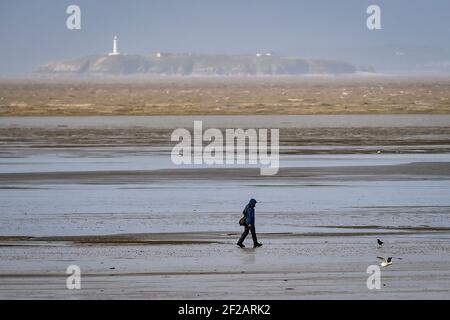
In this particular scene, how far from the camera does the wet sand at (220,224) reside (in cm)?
1602

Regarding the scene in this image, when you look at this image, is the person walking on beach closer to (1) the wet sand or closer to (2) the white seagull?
(1) the wet sand

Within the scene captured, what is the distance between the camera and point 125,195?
27.2m

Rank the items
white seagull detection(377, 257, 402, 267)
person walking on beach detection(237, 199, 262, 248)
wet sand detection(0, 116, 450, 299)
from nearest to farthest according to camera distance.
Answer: wet sand detection(0, 116, 450, 299) < white seagull detection(377, 257, 402, 267) < person walking on beach detection(237, 199, 262, 248)

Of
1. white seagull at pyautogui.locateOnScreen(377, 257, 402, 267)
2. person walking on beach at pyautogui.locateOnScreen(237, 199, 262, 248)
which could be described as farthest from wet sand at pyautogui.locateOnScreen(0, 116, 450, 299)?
person walking on beach at pyautogui.locateOnScreen(237, 199, 262, 248)

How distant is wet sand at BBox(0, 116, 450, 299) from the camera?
16.0m

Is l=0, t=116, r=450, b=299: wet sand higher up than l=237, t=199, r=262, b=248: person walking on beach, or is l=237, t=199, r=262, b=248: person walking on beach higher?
l=237, t=199, r=262, b=248: person walking on beach

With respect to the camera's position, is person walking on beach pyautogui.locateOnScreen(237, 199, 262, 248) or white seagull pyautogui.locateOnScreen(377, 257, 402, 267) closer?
white seagull pyautogui.locateOnScreen(377, 257, 402, 267)

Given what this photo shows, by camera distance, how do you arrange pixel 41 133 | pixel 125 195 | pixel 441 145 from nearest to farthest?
1. pixel 125 195
2. pixel 441 145
3. pixel 41 133

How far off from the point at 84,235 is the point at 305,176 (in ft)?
38.5

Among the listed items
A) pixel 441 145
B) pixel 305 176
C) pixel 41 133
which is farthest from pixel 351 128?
pixel 305 176

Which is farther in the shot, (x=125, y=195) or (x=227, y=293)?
(x=125, y=195)

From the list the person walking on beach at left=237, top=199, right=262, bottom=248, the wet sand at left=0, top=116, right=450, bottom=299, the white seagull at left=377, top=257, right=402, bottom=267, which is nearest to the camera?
the wet sand at left=0, top=116, right=450, bottom=299
